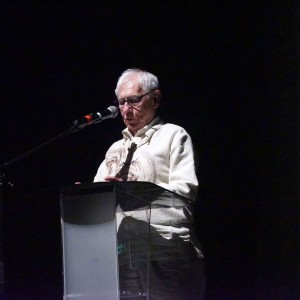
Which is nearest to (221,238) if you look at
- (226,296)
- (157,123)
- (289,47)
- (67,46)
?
(226,296)

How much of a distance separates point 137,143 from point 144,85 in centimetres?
28

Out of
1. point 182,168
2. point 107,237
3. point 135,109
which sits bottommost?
point 107,237

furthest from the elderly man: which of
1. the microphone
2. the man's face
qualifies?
the microphone

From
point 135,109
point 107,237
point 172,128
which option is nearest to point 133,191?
point 107,237

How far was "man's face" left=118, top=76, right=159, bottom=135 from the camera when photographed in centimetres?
251

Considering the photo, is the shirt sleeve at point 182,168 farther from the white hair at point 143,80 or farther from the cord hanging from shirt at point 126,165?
the white hair at point 143,80

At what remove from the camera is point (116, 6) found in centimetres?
321

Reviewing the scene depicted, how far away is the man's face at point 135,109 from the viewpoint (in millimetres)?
2512

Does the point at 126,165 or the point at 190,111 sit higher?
the point at 190,111

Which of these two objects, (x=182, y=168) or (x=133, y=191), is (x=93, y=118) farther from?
(x=133, y=191)

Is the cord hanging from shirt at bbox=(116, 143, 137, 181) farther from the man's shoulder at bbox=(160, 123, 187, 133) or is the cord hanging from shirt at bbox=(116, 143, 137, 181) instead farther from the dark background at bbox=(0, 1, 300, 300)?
the dark background at bbox=(0, 1, 300, 300)

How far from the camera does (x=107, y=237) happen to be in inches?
70.9

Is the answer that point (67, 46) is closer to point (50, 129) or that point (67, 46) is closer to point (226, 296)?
point (50, 129)

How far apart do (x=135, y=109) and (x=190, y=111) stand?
0.52m
